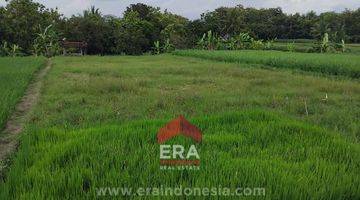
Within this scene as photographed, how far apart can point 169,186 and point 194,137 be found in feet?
5.50

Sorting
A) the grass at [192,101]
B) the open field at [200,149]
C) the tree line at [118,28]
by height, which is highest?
the tree line at [118,28]

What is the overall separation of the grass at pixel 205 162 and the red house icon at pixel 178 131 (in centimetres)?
12

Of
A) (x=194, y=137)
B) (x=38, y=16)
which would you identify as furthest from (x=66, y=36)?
(x=194, y=137)

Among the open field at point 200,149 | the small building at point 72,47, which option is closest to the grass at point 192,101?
the open field at point 200,149

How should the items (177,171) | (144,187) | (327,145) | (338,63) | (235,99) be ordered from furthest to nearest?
1. (338,63)
2. (235,99)
3. (327,145)
4. (177,171)
5. (144,187)

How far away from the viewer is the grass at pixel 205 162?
11.8ft

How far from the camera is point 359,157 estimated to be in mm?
4680

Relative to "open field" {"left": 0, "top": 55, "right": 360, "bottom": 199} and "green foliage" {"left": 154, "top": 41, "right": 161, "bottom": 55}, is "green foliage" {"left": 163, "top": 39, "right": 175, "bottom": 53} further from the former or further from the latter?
"open field" {"left": 0, "top": 55, "right": 360, "bottom": 199}

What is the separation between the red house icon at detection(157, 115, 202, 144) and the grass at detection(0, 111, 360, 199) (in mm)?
115

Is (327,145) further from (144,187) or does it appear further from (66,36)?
(66,36)

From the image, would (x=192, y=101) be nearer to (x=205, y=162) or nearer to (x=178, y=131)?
(x=178, y=131)

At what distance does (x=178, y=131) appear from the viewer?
5375 millimetres

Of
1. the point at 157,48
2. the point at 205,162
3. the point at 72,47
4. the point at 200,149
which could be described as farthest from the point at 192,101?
the point at 157,48

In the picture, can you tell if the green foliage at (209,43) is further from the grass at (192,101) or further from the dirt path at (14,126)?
the dirt path at (14,126)
